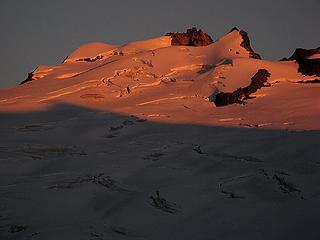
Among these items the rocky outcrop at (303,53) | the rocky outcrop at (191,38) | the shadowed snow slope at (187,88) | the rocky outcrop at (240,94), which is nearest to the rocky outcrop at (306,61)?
the rocky outcrop at (303,53)

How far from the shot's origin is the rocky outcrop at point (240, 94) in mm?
23469

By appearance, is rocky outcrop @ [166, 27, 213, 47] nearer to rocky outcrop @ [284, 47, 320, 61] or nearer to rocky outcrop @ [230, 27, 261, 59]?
rocky outcrop @ [230, 27, 261, 59]

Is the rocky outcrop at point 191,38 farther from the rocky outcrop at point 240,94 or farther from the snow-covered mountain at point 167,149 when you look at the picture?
the rocky outcrop at point 240,94

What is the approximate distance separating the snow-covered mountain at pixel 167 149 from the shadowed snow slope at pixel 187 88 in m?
0.08

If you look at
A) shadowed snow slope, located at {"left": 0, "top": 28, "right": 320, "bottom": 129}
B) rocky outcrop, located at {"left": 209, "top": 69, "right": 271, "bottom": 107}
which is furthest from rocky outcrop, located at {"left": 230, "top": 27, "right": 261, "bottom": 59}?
rocky outcrop, located at {"left": 209, "top": 69, "right": 271, "bottom": 107}

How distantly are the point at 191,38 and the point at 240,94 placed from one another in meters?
15.0

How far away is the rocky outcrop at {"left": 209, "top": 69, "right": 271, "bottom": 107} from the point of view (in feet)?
77.0

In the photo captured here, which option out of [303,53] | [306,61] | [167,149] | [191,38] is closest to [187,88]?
[306,61]

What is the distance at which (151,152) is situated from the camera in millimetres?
17609

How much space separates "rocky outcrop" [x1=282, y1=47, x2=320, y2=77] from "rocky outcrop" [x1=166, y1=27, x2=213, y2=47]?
28.7 ft

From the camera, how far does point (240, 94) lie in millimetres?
23750

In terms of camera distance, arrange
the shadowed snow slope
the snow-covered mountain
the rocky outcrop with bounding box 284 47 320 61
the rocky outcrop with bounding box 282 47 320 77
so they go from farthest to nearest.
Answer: the rocky outcrop with bounding box 284 47 320 61 → the rocky outcrop with bounding box 282 47 320 77 → the shadowed snow slope → the snow-covered mountain

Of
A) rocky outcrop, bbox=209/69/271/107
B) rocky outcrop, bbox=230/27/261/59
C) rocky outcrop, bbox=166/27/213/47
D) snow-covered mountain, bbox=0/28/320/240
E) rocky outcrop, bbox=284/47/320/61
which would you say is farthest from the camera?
rocky outcrop, bbox=166/27/213/47

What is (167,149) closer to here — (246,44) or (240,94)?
(240,94)
